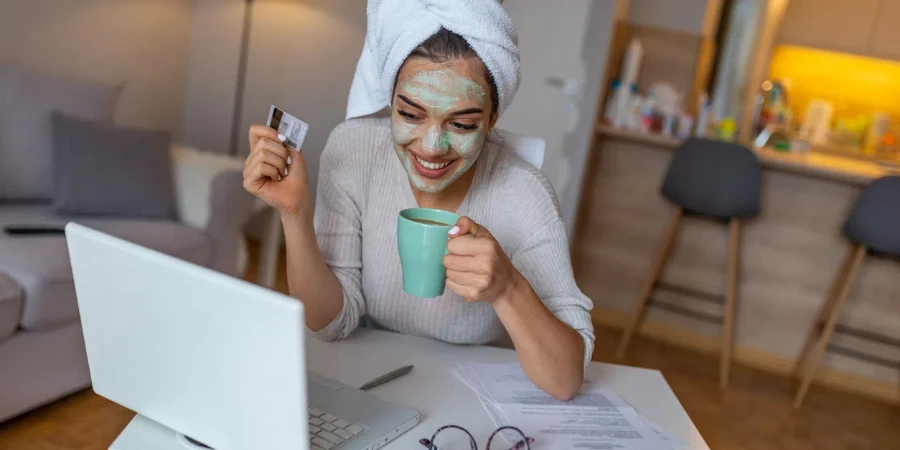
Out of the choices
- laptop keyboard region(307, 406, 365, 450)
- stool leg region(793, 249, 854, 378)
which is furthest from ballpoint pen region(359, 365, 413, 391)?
stool leg region(793, 249, 854, 378)

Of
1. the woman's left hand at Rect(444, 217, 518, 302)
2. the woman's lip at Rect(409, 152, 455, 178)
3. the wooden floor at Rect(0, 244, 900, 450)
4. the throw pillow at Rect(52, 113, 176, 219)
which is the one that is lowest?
the wooden floor at Rect(0, 244, 900, 450)

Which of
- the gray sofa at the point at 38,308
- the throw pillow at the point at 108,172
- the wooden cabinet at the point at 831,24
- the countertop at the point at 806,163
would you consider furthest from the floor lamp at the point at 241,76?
the wooden cabinet at the point at 831,24

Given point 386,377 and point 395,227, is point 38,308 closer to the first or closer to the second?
point 395,227

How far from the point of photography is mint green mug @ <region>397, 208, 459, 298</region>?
34.6 inches

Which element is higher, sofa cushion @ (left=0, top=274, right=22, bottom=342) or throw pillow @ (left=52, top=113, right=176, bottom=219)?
throw pillow @ (left=52, top=113, right=176, bottom=219)

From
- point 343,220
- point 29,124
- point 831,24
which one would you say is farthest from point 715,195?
point 29,124

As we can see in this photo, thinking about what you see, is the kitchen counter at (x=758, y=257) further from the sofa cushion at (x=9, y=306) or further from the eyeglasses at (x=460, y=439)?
the eyeglasses at (x=460, y=439)

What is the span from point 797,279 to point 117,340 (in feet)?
10.4

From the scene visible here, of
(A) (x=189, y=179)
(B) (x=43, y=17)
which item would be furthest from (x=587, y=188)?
(B) (x=43, y=17)

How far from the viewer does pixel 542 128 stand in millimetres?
3621

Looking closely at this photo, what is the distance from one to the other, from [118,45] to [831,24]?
10.4 ft

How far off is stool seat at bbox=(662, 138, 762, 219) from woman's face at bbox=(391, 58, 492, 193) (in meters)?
2.12

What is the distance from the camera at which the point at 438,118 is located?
1.13 m

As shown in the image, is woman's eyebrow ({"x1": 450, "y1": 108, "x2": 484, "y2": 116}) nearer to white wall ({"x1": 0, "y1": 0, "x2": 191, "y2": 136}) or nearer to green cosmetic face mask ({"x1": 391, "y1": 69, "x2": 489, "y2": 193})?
green cosmetic face mask ({"x1": 391, "y1": 69, "x2": 489, "y2": 193})
